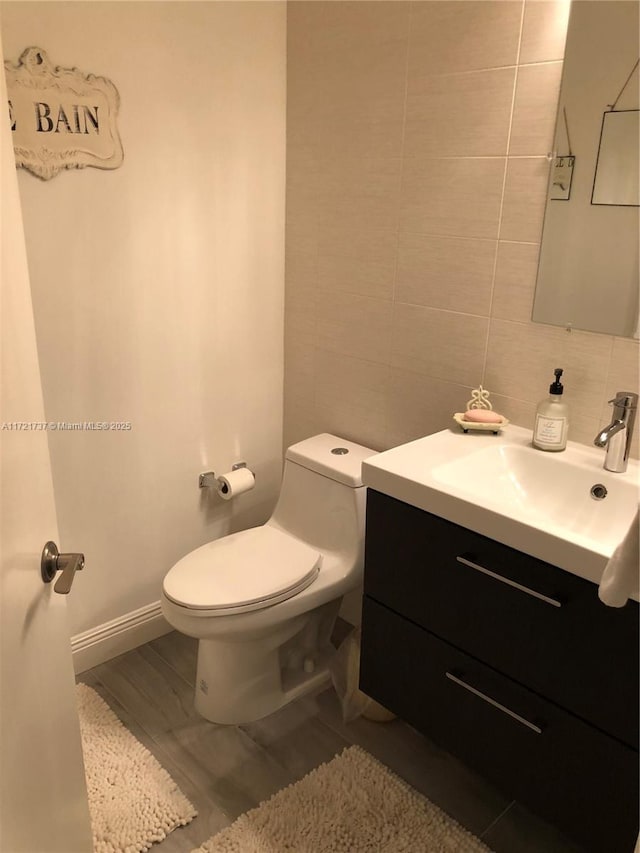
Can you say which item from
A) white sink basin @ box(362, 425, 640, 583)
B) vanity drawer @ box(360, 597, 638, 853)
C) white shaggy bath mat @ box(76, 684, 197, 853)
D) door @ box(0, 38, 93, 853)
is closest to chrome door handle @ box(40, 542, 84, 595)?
door @ box(0, 38, 93, 853)

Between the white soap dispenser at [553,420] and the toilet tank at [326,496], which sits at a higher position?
the white soap dispenser at [553,420]

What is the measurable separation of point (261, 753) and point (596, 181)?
1.66m

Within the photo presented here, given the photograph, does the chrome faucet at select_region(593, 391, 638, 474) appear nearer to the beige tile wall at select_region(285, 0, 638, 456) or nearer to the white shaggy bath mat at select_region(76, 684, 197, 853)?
the beige tile wall at select_region(285, 0, 638, 456)

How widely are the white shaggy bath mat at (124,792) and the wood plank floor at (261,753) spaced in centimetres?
3

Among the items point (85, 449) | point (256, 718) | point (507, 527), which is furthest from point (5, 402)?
point (256, 718)

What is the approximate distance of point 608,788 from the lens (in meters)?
1.27

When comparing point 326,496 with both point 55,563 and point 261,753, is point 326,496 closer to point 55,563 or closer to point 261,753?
point 261,753

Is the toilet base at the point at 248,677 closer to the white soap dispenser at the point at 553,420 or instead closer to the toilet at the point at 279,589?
the toilet at the point at 279,589

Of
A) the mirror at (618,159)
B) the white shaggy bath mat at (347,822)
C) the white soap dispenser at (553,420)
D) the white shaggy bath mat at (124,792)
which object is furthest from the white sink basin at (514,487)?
the white shaggy bath mat at (124,792)

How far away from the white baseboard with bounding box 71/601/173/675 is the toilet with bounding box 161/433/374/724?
0.35 metres

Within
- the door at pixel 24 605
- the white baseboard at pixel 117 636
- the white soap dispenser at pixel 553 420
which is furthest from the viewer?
the white baseboard at pixel 117 636

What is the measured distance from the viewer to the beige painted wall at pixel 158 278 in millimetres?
1742

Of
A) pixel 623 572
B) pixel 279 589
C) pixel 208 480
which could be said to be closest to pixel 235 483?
pixel 208 480

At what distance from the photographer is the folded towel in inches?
Result: 36.2
